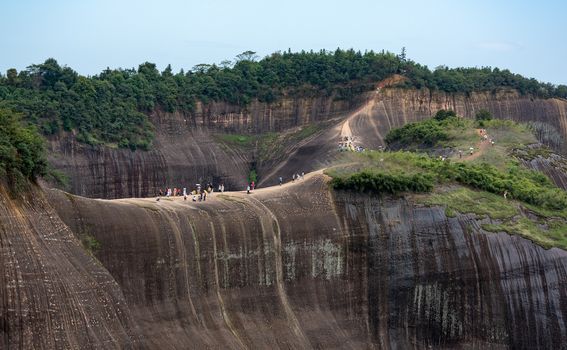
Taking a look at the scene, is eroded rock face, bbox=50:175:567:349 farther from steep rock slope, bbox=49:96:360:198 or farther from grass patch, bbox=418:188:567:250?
steep rock slope, bbox=49:96:360:198

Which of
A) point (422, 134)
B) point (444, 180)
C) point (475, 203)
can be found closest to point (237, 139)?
point (422, 134)

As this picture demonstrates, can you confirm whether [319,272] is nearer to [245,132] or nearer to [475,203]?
[475,203]

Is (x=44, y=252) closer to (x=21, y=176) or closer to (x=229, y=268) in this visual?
(x=21, y=176)

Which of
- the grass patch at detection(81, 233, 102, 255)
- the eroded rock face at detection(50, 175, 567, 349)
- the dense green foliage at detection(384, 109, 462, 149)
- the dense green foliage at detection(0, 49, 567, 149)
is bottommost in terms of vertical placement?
the eroded rock face at detection(50, 175, 567, 349)

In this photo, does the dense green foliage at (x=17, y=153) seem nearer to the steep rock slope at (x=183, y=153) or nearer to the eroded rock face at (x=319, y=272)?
the eroded rock face at (x=319, y=272)

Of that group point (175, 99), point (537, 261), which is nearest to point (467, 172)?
point (537, 261)

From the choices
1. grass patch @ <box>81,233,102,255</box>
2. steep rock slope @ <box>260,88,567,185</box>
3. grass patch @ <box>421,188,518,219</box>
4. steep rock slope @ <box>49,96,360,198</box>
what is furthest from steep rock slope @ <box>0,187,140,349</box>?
steep rock slope @ <box>260,88,567,185</box>

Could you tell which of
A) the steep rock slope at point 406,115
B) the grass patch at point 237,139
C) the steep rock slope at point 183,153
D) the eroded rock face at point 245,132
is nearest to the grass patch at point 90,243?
the steep rock slope at point 183,153
